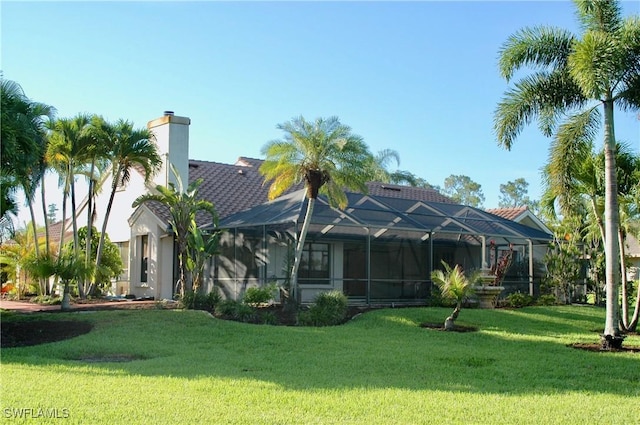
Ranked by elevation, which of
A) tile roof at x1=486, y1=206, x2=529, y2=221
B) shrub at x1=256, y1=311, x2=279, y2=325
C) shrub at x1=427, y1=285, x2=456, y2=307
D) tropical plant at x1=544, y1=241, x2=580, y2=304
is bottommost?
shrub at x1=256, y1=311, x2=279, y2=325

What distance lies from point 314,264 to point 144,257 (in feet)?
→ 23.4

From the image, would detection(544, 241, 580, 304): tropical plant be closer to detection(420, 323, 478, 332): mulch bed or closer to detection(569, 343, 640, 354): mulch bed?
detection(420, 323, 478, 332): mulch bed

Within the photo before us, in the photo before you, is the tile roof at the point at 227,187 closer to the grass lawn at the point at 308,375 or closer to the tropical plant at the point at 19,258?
the tropical plant at the point at 19,258

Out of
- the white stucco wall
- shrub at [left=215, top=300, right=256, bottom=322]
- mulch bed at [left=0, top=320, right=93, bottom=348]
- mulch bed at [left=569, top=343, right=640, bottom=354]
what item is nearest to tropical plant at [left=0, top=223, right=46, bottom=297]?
the white stucco wall

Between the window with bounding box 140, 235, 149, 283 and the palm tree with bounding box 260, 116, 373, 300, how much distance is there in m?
8.51

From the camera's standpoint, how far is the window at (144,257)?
25891 millimetres

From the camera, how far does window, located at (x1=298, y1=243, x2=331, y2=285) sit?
23.0m

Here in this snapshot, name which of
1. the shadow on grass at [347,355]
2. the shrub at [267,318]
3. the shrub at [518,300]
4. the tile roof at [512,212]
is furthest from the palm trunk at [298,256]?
the tile roof at [512,212]

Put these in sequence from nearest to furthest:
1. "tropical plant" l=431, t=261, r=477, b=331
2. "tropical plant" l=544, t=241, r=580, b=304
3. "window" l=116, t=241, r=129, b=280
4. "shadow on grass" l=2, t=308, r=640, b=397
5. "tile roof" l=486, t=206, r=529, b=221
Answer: "shadow on grass" l=2, t=308, r=640, b=397
"tropical plant" l=431, t=261, r=477, b=331
"tropical plant" l=544, t=241, r=580, b=304
"window" l=116, t=241, r=129, b=280
"tile roof" l=486, t=206, r=529, b=221

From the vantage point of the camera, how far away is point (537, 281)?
2603 cm

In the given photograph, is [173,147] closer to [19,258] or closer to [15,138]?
[19,258]

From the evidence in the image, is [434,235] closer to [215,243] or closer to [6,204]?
[215,243]

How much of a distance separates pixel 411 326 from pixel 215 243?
21.6ft

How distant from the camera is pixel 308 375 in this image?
10602 millimetres
